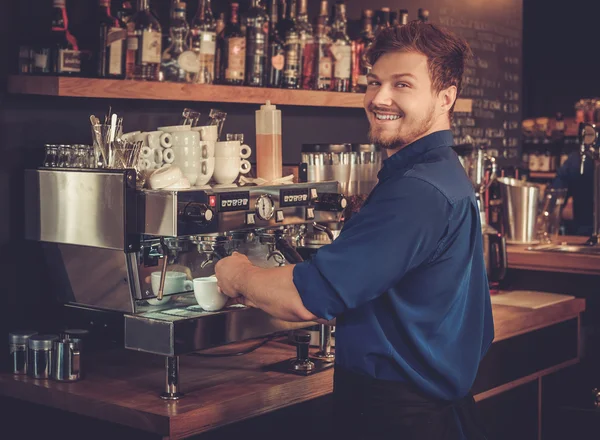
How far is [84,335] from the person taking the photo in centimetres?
235

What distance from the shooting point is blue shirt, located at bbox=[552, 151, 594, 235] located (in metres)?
5.19

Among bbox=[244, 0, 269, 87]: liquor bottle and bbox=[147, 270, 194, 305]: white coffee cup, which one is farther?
bbox=[244, 0, 269, 87]: liquor bottle

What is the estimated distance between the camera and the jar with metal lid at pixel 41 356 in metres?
2.30

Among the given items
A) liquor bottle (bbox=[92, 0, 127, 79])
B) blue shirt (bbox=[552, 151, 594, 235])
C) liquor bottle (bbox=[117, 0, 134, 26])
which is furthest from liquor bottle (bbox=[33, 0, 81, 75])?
blue shirt (bbox=[552, 151, 594, 235])

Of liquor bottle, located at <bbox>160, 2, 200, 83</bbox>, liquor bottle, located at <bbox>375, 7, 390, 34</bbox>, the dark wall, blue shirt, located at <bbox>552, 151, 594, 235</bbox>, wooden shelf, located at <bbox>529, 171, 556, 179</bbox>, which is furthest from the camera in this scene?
the dark wall

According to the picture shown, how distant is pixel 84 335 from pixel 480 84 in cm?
309

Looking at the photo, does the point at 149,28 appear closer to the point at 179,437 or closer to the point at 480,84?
the point at 179,437

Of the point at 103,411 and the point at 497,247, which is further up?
the point at 497,247

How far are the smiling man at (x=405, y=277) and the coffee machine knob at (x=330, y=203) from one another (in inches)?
24.3

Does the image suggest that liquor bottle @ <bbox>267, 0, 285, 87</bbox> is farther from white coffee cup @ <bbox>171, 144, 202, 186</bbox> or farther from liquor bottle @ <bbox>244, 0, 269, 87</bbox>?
white coffee cup @ <bbox>171, 144, 202, 186</bbox>

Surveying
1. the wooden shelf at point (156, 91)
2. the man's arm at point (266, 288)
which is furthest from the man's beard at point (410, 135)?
the wooden shelf at point (156, 91)

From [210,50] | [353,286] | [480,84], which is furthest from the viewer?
[480,84]

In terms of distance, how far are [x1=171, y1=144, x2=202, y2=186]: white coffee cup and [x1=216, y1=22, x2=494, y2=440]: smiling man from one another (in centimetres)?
47

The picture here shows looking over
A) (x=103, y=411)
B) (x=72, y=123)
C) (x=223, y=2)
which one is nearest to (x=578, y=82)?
(x=223, y=2)
